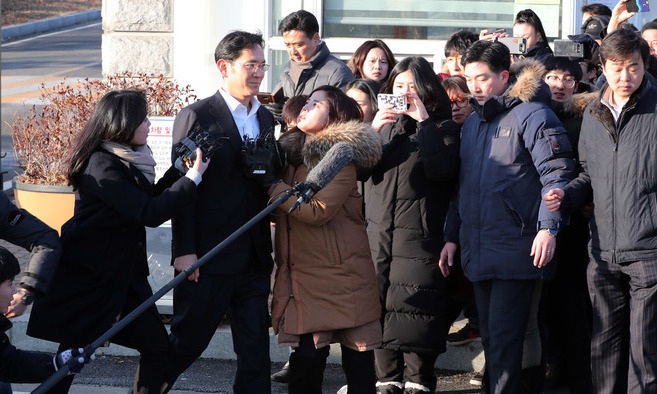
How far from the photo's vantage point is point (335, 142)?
16.8 feet

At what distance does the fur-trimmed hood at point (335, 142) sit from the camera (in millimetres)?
5148

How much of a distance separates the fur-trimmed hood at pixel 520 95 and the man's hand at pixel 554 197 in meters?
0.54

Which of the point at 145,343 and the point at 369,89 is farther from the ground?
the point at 369,89

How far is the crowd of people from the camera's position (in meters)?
4.88

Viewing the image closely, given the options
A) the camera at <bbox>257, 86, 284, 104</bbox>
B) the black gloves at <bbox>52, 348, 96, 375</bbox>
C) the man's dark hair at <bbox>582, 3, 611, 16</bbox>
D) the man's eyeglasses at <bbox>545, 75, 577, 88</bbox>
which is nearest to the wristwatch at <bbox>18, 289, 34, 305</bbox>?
the black gloves at <bbox>52, 348, 96, 375</bbox>

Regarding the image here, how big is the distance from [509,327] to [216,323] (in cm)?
145

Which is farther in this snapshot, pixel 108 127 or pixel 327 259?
Answer: pixel 327 259

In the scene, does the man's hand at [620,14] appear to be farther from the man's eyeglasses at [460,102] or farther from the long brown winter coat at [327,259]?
the long brown winter coat at [327,259]

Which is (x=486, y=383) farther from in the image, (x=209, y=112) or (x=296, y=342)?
(x=209, y=112)

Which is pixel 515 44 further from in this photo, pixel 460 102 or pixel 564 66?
pixel 460 102

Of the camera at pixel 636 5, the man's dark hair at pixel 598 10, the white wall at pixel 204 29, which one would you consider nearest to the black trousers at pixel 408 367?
the camera at pixel 636 5

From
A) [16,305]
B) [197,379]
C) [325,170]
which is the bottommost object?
[197,379]

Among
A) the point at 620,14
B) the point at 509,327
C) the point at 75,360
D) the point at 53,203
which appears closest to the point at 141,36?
→ the point at 53,203

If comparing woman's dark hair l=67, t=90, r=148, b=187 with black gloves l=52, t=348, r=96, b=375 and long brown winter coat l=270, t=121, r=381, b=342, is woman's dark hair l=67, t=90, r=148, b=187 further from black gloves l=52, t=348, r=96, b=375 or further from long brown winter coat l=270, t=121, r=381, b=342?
black gloves l=52, t=348, r=96, b=375
